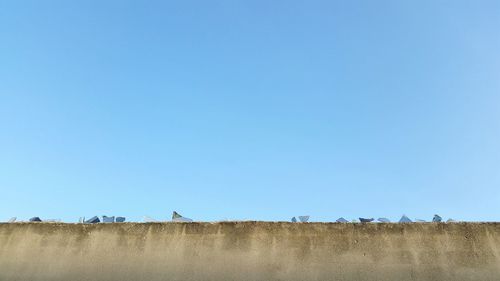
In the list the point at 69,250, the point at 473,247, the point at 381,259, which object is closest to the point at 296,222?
the point at 381,259

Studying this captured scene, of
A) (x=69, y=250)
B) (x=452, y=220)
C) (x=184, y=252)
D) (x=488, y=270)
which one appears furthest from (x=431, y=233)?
(x=69, y=250)

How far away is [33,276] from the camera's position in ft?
22.4

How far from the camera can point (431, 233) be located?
6875 millimetres

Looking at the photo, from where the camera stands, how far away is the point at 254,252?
6.84 metres

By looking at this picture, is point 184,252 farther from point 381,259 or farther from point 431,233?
point 431,233

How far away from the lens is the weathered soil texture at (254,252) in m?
6.63

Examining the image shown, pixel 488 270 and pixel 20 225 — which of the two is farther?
pixel 20 225

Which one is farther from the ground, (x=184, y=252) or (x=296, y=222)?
(x=296, y=222)

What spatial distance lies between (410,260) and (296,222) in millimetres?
1611

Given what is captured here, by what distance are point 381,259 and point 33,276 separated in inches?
188

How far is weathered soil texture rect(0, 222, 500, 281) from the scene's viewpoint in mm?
6629

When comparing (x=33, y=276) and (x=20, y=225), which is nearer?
(x=33, y=276)

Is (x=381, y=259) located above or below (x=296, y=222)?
below

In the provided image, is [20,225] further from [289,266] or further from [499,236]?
[499,236]
